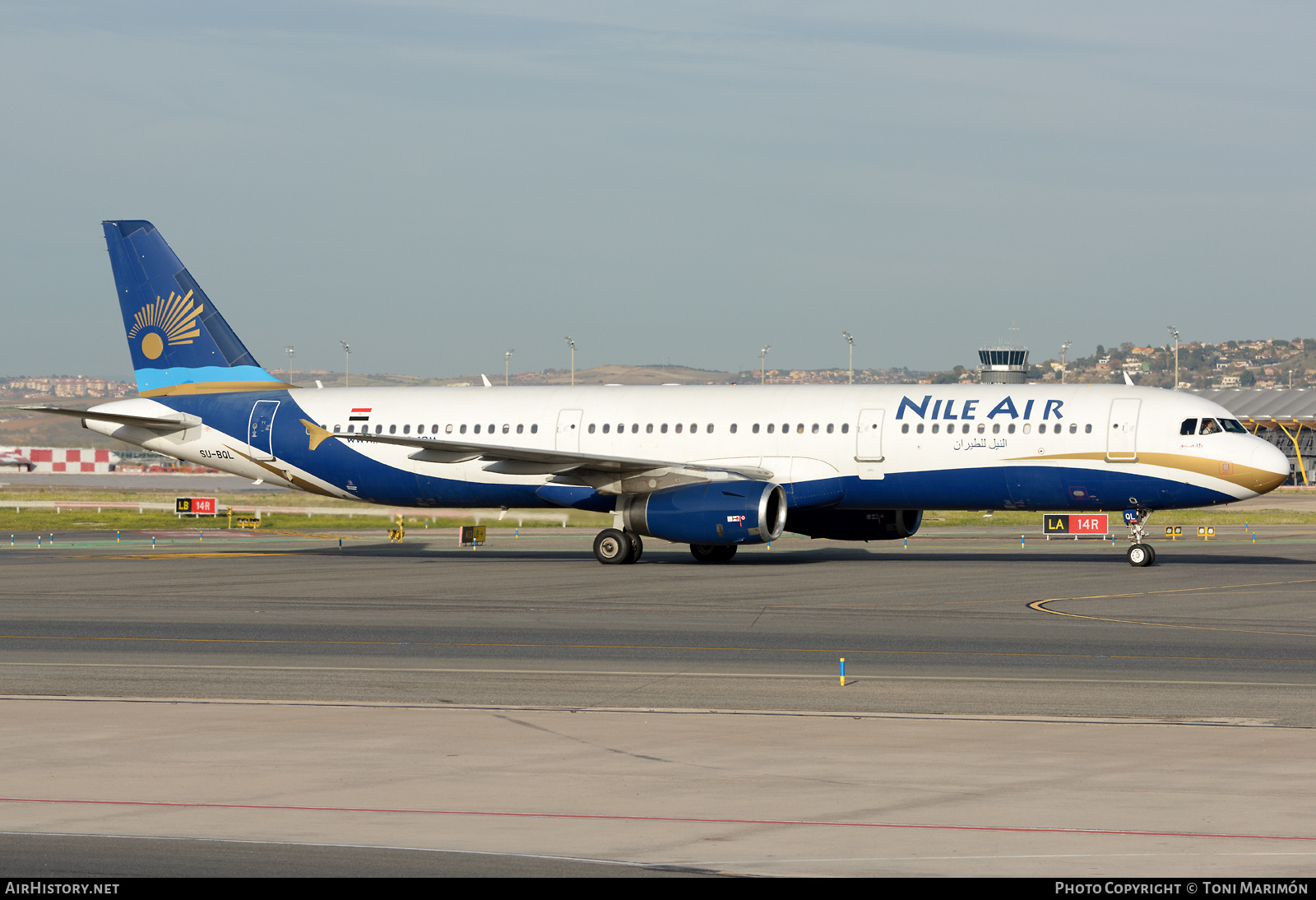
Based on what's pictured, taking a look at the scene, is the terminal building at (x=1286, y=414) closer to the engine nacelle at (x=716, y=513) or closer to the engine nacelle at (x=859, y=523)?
the engine nacelle at (x=859, y=523)

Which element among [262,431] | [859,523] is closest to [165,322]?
[262,431]

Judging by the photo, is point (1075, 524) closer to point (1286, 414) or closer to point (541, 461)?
point (541, 461)

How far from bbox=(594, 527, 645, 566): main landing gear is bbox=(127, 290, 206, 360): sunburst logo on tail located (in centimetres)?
1507

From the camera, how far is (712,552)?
38.3 metres

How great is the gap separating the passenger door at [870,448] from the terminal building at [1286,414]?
79.8 metres

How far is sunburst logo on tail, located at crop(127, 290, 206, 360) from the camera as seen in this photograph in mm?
42562

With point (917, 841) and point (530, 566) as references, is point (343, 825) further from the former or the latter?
point (530, 566)

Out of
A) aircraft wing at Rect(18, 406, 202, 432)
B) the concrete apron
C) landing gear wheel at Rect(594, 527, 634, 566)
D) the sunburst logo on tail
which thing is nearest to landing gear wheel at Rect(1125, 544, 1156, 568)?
landing gear wheel at Rect(594, 527, 634, 566)

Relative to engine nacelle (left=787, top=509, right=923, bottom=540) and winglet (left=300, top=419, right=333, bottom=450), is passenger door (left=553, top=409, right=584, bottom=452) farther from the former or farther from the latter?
winglet (left=300, top=419, right=333, bottom=450)

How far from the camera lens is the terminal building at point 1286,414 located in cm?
11088

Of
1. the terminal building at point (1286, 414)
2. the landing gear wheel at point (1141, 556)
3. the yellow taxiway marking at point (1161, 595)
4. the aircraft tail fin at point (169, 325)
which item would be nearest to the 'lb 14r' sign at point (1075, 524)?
the landing gear wheel at point (1141, 556)

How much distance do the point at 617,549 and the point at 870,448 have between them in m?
7.30

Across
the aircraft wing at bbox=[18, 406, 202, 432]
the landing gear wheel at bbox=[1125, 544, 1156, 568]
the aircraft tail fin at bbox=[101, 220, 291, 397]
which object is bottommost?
the landing gear wheel at bbox=[1125, 544, 1156, 568]
